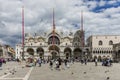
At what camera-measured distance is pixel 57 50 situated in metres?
111

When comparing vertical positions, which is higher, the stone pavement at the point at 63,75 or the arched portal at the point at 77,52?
the arched portal at the point at 77,52

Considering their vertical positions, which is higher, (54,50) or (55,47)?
(55,47)

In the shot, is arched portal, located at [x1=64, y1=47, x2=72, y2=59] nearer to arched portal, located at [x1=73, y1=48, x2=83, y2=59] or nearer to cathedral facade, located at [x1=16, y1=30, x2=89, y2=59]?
cathedral facade, located at [x1=16, y1=30, x2=89, y2=59]

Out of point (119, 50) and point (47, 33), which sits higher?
Result: point (47, 33)

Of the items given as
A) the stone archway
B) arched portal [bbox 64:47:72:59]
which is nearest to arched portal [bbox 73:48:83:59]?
arched portal [bbox 64:47:72:59]

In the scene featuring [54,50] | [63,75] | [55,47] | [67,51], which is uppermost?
[55,47]

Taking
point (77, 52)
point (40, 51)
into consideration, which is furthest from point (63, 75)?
point (40, 51)

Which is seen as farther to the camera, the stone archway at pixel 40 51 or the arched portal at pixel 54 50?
the stone archway at pixel 40 51

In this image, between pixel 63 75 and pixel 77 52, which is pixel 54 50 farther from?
pixel 63 75

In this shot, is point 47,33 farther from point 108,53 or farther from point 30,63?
point 30,63

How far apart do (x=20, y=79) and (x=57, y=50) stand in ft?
294

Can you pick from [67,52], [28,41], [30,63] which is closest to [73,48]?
A: [67,52]

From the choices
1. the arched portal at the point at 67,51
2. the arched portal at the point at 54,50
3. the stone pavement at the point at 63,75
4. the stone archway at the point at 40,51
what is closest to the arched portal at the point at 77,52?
the arched portal at the point at 67,51

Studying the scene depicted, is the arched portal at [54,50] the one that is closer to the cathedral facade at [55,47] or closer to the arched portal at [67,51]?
the cathedral facade at [55,47]
